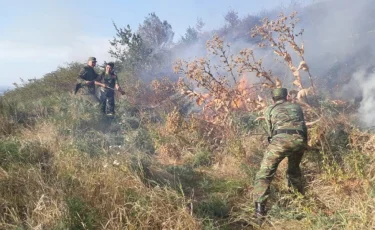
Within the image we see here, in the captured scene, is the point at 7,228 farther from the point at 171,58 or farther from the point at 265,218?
the point at 171,58

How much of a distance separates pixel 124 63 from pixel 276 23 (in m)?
8.90

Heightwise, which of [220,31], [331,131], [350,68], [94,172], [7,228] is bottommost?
[7,228]

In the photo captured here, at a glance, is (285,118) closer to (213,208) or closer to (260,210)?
(260,210)

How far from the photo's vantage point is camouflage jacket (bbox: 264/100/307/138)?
4.08m

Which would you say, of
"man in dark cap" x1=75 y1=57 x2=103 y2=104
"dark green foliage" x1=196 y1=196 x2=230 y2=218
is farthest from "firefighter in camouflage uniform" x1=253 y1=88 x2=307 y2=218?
"man in dark cap" x1=75 y1=57 x2=103 y2=104

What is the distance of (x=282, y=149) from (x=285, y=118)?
407mm

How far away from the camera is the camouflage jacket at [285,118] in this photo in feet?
13.4

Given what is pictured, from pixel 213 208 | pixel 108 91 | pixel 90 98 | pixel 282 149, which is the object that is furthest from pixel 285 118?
pixel 90 98

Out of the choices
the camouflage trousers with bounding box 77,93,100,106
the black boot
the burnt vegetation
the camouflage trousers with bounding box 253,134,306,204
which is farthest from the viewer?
the camouflage trousers with bounding box 77,93,100,106

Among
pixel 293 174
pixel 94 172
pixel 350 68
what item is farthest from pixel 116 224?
pixel 350 68

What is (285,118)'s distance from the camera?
4145 mm

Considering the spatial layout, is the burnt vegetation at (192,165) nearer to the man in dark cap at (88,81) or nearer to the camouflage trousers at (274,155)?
the camouflage trousers at (274,155)

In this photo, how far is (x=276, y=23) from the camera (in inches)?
239

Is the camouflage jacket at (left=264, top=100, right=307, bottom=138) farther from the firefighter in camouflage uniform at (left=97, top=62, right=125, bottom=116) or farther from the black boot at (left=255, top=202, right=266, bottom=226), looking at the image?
the firefighter in camouflage uniform at (left=97, top=62, right=125, bottom=116)
